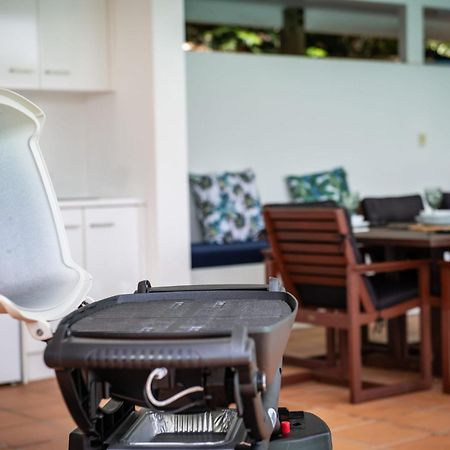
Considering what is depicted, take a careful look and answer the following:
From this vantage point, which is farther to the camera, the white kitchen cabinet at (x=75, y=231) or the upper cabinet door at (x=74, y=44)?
the upper cabinet door at (x=74, y=44)

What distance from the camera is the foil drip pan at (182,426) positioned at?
222 centimetres

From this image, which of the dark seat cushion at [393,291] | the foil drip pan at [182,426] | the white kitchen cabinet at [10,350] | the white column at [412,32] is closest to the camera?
the foil drip pan at [182,426]

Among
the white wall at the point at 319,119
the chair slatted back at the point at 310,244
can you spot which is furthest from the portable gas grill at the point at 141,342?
the white wall at the point at 319,119

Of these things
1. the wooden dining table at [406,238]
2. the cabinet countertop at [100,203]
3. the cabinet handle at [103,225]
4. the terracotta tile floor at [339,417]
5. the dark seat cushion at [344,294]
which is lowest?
the terracotta tile floor at [339,417]

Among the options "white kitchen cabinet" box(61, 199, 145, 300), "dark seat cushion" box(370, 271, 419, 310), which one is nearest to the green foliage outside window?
"white kitchen cabinet" box(61, 199, 145, 300)

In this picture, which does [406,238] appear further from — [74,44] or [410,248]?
[74,44]

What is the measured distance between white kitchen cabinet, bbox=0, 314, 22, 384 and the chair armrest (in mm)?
1737

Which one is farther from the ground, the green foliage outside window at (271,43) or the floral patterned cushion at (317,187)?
the green foliage outside window at (271,43)

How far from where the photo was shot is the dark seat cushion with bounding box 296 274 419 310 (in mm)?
4578

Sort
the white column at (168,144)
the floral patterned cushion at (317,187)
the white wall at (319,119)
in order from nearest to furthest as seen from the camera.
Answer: the white column at (168,144)
the white wall at (319,119)
the floral patterned cushion at (317,187)

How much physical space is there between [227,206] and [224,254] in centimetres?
47

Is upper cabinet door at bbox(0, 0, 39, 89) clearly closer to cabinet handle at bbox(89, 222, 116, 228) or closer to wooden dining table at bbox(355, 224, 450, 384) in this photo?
cabinet handle at bbox(89, 222, 116, 228)

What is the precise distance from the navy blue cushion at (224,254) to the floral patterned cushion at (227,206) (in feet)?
0.46

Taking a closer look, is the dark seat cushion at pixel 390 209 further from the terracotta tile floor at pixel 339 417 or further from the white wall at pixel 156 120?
the white wall at pixel 156 120
